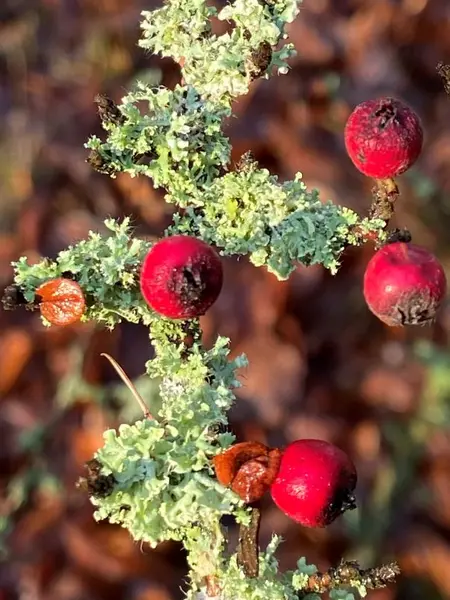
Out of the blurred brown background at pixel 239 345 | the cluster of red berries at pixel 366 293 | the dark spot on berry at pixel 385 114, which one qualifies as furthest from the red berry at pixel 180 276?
the blurred brown background at pixel 239 345

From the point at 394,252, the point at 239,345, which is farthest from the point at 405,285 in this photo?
the point at 239,345

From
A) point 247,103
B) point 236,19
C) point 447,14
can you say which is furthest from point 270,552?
point 447,14

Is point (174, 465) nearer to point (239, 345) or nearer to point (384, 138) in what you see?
point (384, 138)

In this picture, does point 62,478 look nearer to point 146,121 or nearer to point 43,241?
point 43,241

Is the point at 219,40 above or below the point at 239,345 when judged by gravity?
above

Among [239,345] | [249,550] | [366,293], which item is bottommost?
[239,345]

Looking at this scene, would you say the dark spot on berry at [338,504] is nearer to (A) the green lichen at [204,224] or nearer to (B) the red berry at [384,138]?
(A) the green lichen at [204,224]
